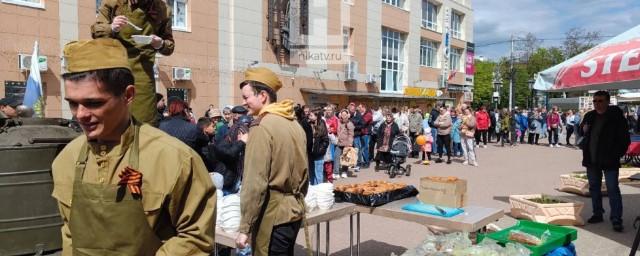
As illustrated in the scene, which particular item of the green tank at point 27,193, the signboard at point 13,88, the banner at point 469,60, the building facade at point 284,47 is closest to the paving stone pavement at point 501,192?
the green tank at point 27,193

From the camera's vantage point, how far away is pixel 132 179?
1.68 m

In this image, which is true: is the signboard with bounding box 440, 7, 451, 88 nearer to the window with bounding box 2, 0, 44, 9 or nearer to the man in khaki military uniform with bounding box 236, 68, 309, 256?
the window with bounding box 2, 0, 44, 9

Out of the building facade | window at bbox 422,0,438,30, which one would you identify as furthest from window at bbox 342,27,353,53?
window at bbox 422,0,438,30

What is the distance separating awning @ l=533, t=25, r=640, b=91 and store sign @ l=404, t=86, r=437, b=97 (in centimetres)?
2802

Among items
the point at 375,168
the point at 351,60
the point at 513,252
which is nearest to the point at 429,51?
the point at 351,60

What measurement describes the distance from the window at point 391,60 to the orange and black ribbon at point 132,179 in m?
31.4

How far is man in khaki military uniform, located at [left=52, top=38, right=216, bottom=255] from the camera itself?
1.70 meters

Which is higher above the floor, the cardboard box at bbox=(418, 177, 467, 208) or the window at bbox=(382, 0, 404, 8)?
the window at bbox=(382, 0, 404, 8)

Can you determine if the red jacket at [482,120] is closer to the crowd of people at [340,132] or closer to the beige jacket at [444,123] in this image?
the crowd of people at [340,132]

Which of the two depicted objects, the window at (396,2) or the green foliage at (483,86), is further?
the green foliage at (483,86)

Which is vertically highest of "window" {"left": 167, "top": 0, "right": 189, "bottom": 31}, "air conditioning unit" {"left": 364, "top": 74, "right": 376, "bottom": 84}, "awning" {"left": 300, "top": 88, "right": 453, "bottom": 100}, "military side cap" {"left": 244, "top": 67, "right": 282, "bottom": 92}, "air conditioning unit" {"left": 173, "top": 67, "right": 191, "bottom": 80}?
"window" {"left": 167, "top": 0, "right": 189, "bottom": 31}

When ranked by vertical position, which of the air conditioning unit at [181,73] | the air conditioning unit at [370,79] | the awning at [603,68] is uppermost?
the air conditioning unit at [370,79]

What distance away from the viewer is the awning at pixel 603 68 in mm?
5176

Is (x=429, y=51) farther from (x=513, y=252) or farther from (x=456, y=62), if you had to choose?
(x=513, y=252)
